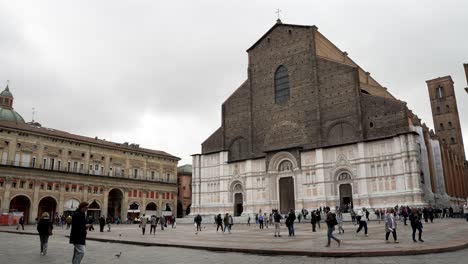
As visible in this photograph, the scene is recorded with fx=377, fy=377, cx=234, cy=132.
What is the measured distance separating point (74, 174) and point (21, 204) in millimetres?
6919

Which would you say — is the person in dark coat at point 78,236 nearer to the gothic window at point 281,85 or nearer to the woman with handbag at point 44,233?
the woman with handbag at point 44,233

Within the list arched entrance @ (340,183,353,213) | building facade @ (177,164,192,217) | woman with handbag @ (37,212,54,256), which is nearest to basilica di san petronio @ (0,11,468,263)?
arched entrance @ (340,183,353,213)

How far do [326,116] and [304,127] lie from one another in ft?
8.98

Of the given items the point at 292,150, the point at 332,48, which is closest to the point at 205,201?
the point at 292,150

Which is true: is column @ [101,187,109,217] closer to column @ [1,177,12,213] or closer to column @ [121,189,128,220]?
column @ [121,189,128,220]

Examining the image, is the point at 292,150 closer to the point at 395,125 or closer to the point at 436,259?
the point at 395,125

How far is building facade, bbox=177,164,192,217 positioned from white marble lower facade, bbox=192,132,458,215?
64.1 ft

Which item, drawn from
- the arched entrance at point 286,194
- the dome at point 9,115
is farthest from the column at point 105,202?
the arched entrance at point 286,194

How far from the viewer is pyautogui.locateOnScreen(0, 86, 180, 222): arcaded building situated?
44312 millimetres

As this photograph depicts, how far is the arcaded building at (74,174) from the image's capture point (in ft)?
145

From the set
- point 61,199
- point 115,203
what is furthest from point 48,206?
point 115,203

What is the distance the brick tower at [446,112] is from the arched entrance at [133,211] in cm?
5935

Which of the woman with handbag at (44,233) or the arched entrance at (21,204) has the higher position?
the arched entrance at (21,204)

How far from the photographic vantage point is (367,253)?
35.2 feet
